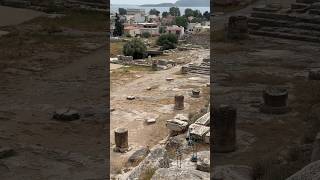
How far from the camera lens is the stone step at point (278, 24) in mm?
20891

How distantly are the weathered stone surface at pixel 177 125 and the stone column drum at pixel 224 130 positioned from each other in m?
2.33

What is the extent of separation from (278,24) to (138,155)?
1559 cm

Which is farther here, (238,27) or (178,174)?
(238,27)

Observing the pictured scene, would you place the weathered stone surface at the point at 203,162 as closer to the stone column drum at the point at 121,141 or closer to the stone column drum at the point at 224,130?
the stone column drum at the point at 224,130

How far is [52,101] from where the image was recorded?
11.6 m

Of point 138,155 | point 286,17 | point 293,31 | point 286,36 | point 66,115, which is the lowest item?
point 138,155

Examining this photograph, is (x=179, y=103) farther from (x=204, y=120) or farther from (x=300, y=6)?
(x=300, y=6)

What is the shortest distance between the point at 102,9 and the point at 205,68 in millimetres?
8312

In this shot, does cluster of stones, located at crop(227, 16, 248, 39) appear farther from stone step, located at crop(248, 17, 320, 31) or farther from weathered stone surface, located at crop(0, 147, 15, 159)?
weathered stone surface, located at crop(0, 147, 15, 159)

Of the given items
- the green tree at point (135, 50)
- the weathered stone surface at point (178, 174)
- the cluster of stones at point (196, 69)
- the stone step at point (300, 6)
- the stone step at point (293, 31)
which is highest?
the stone step at point (300, 6)

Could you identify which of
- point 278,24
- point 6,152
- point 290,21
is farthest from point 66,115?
point 290,21

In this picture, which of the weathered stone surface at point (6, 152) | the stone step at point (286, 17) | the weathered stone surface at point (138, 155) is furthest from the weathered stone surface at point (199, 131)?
the stone step at point (286, 17)

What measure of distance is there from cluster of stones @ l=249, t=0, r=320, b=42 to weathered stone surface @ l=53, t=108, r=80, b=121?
12.6 metres

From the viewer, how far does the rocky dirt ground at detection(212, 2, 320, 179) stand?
7.58 m
